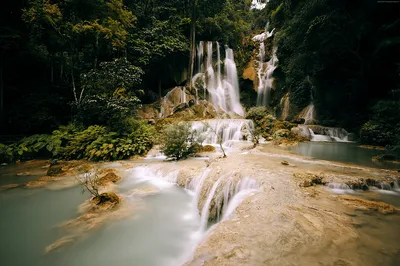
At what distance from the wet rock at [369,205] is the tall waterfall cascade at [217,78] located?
1749cm

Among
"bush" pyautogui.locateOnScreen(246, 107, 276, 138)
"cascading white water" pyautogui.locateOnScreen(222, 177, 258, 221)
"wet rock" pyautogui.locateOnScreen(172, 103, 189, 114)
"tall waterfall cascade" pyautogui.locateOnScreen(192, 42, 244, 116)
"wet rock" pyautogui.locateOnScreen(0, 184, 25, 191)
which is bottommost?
"wet rock" pyautogui.locateOnScreen(0, 184, 25, 191)

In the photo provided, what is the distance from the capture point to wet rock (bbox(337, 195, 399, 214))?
10.6 ft

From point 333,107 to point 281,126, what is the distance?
6334mm

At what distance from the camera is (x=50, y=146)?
843cm

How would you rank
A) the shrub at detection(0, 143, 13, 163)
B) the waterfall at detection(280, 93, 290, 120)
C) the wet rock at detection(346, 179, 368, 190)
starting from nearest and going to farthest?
1. the wet rock at detection(346, 179, 368, 190)
2. the shrub at detection(0, 143, 13, 163)
3. the waterfall at detection(280, 93, 290, 120)

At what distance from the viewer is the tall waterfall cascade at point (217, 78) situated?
822 inches

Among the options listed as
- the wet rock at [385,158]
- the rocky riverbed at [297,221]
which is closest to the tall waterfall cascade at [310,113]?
the wet rock at [385,158]

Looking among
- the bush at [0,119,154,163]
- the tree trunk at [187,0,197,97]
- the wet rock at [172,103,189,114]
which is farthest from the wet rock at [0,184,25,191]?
the tree trunk at [187,0,197,97]

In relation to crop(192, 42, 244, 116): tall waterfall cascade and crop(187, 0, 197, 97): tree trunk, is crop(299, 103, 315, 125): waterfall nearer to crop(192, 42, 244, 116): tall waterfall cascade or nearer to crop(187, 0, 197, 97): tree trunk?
crop(192, 42, 244, 116): tall waterfall cascade

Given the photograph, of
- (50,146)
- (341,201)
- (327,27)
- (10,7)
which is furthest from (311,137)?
(10,7)

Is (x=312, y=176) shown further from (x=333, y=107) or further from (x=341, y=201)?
(x=333, y=107)

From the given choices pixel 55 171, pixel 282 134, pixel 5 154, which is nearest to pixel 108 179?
→ pixel 55 171

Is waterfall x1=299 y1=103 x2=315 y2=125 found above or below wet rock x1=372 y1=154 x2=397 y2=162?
above

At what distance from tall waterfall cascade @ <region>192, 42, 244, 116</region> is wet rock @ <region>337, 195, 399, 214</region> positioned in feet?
57.4
